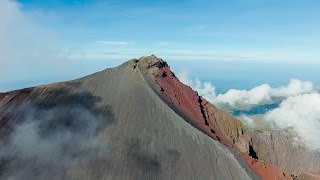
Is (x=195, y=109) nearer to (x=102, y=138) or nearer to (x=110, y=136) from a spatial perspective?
(x=110, y=136)

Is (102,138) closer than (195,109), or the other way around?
(102,138)

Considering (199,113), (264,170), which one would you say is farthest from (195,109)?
(264,170)

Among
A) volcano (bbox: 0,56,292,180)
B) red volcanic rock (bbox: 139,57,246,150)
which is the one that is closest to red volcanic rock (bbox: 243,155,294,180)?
volcano (bbox: 0,56,292,180)

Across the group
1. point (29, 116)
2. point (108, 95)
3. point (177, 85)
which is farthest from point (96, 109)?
point (177, 85)

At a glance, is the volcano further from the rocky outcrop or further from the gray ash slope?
the rocky outcrop

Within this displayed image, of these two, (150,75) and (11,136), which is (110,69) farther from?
(11,136)

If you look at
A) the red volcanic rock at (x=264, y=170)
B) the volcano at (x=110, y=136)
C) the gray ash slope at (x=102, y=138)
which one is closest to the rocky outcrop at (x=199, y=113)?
the red volcanic rock at (x=264, y=170)
